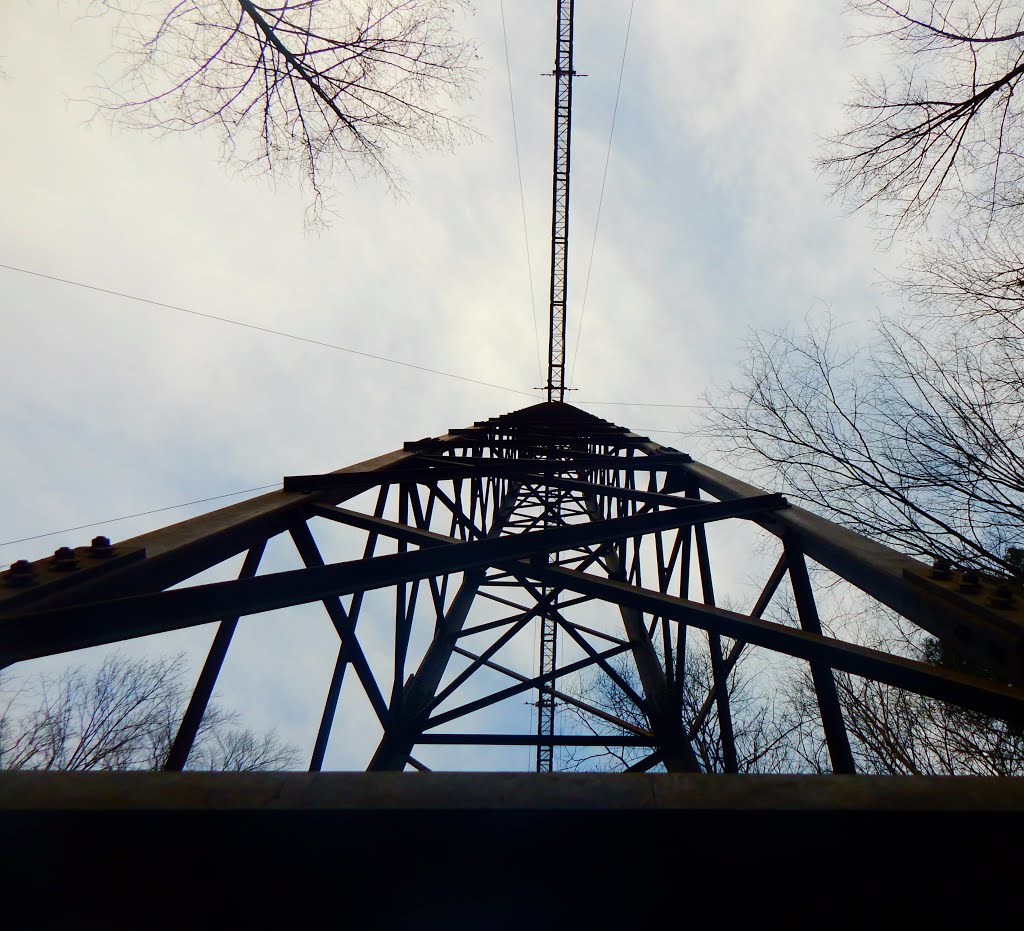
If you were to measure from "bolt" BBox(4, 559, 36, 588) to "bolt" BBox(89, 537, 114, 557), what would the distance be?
9.3 inches

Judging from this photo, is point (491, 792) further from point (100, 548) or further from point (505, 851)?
point (100, 548)

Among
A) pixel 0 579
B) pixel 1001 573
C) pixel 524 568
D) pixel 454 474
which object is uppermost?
pixel 454 474

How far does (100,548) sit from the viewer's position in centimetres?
237

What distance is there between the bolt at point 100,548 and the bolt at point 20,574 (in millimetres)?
236

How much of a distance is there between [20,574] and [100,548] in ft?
0.93

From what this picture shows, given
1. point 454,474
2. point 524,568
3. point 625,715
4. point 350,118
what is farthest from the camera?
point 625,715

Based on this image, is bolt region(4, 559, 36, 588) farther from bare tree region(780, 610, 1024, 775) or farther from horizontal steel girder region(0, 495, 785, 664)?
bare tree region(780, 610, 1024, 775)

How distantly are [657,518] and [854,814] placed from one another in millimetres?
2410

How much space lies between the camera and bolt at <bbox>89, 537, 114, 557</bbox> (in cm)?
237

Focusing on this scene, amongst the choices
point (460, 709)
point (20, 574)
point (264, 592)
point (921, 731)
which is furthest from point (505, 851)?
point (921, 731)

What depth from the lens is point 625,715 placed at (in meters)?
16.1

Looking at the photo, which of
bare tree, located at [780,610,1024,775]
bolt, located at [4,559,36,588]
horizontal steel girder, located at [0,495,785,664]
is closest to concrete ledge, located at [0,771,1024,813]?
horizontal steel girder, located at [0,495,785,664]

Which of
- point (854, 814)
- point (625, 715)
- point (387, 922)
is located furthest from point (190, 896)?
point (625, 715)

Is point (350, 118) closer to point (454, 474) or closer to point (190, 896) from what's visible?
point (454, 474)
